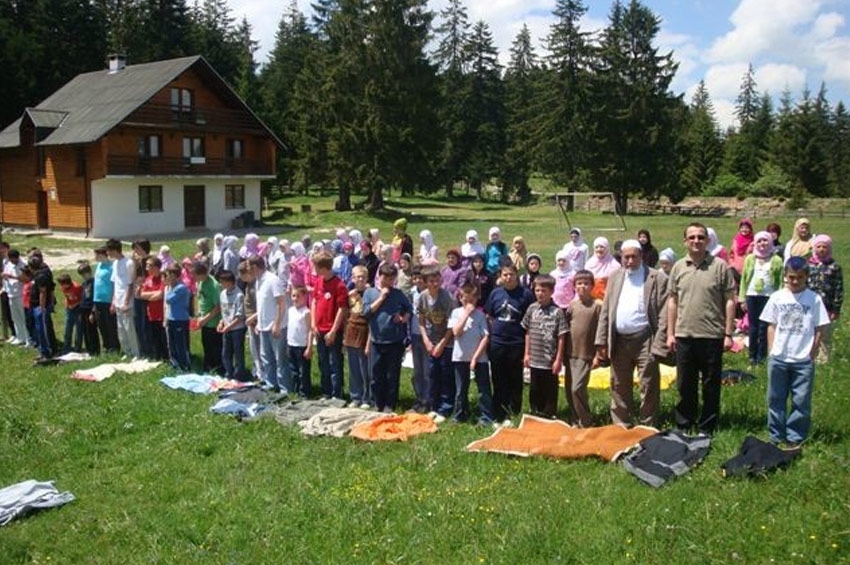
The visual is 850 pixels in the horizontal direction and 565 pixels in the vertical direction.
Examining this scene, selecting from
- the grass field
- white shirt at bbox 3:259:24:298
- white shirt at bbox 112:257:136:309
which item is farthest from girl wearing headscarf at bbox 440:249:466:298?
white shirt at bbox 3:259:24:298

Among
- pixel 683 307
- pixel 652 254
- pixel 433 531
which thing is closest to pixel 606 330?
pixel 683 307

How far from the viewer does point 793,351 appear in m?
7.05

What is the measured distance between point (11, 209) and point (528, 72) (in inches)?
2208

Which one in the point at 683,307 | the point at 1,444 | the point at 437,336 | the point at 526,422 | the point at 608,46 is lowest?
the point at 1,444

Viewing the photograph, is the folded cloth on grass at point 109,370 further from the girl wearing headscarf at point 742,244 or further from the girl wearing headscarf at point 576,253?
the girl wearing headscarf at point 742,244

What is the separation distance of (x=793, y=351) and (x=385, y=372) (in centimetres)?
457

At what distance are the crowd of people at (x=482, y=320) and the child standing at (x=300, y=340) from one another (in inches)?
0.8

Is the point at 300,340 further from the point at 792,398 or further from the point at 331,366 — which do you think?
the point at 792,398

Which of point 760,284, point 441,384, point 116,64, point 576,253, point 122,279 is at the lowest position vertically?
point 441,384

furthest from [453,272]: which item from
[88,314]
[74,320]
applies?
[74,320]

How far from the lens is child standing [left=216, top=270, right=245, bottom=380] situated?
11.2 m

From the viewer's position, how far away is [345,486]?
7.02 meters

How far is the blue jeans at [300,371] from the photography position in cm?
1040

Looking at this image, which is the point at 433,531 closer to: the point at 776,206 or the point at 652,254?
the point at 652,254
